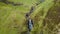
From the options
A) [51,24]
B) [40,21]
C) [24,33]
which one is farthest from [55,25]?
[24,33]

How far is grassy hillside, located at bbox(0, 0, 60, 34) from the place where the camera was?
3.48ft

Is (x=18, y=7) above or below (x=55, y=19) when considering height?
above

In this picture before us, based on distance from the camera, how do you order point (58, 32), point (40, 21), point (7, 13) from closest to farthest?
1. point (58, 32)
2. point (40, 21)
3. point (7, 13)

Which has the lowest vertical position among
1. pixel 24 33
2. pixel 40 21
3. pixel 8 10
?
pixel 24 33

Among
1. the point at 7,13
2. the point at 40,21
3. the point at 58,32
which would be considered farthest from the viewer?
the point at 7,13

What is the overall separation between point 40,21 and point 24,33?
179 mm

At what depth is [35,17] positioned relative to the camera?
115 cm

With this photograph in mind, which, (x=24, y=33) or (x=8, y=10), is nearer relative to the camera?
(x=24, y=33)

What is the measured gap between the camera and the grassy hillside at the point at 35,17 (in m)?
1.06

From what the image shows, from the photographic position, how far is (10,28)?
3.73 ft

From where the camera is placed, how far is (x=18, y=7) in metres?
1.28

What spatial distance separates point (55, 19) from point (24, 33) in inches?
11.8

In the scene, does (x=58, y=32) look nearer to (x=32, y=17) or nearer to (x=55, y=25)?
(x=55, y=25)

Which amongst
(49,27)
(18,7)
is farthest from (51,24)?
(18,7)
